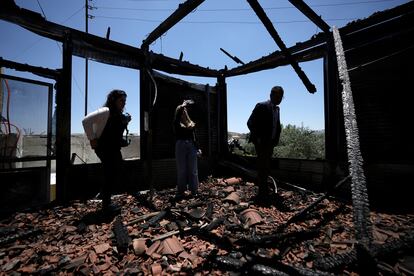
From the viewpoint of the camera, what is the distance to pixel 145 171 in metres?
7.02

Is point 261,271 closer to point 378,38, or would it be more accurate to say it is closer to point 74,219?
point 74,219

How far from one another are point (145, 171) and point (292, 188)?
4637mm

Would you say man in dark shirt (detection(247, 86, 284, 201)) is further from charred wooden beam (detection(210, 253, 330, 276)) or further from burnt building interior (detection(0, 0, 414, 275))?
charred wooden beam (detection(210, 253, 330, 276))

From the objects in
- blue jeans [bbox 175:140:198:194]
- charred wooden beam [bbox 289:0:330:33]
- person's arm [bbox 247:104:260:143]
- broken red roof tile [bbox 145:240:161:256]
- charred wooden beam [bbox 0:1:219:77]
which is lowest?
broken red roof tile [bbox 145:240:161:256]

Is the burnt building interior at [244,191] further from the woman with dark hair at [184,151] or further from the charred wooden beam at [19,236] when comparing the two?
the woman with dark hair at [184,151]

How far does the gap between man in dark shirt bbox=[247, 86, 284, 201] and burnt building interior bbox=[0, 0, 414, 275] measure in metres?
0.77

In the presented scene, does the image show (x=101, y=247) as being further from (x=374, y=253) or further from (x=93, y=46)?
(x=93, y=46)

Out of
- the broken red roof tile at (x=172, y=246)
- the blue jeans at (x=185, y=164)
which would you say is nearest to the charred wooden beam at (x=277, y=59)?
the blue jeans at (x=185, y=164)

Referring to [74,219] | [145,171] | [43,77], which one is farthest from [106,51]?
[74,219]

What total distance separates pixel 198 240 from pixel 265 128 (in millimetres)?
2977

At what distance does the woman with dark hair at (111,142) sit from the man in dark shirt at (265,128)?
2.95m

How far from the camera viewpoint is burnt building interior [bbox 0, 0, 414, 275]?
2680 mm

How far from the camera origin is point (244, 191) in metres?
6.20

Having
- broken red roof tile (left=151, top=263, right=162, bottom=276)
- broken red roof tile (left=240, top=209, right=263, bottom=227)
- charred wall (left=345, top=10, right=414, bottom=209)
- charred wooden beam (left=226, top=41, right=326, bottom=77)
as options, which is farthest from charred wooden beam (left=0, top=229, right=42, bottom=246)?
charred wall (left=345, top=10, right=414, bottom=209)
